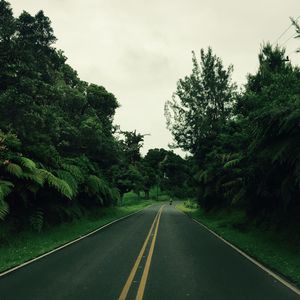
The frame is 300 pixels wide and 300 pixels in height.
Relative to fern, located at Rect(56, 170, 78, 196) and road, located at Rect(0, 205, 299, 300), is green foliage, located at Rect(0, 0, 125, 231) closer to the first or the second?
fern, located at Rect(56, 170, 78, 196)

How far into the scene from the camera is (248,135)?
15.8 metres

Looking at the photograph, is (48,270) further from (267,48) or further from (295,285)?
(267,48)

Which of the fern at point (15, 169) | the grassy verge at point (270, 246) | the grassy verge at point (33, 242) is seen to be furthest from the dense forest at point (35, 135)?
the grassy verge at point (270, 246)

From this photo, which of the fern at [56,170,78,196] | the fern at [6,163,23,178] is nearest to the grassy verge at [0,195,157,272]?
the fern at [56,170,78,196]

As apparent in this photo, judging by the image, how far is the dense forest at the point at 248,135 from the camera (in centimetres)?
1129

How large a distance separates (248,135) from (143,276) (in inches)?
370

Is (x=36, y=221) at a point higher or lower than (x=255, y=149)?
lower

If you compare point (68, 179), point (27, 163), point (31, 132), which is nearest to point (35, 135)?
point (31, 132)

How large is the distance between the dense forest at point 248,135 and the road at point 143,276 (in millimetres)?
3161

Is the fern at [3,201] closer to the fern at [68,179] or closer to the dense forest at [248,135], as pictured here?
the fern at [68,179]

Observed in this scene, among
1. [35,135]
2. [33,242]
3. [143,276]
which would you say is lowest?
[143,276]

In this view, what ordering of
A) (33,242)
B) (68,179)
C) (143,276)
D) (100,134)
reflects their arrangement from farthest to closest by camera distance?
(100,134), (68,179), (33,242), (143,276)

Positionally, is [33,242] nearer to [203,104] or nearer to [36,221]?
[36,221]

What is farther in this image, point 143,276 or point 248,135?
point 248,135
